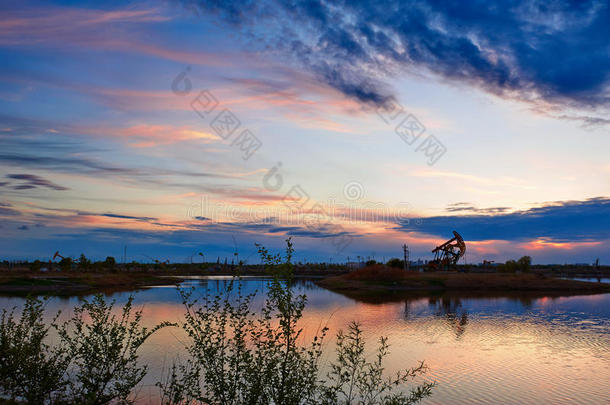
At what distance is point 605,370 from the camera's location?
2394cm

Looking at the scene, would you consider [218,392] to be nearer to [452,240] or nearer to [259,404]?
[259,404]

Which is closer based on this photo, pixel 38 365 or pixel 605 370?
pixel 38 365

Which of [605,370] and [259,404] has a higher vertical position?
[259,404]

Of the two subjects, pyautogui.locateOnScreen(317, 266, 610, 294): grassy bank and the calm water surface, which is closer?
the calm water surface

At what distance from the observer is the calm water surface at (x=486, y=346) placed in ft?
65.8

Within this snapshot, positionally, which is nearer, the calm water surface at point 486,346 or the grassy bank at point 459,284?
the calm water surface at point 486,346

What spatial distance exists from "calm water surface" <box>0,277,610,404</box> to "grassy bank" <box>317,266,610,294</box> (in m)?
26.2

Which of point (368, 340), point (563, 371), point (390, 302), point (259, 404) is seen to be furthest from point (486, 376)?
point (390, 302)

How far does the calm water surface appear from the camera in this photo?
20047mm

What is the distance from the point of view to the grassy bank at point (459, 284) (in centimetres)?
7981

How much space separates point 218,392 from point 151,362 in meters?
13.4

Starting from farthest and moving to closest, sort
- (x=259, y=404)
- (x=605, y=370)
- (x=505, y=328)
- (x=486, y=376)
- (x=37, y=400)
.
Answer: (x=505, y=328) → (x=605, y=370) → (x=486, y=376) → (x=37, y=400) → (x=259, y=404)

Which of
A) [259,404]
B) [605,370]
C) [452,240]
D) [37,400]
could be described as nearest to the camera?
[259,404]

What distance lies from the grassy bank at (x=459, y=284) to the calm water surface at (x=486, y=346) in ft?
86.1
